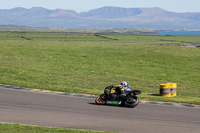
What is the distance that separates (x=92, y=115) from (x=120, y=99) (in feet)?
11.9

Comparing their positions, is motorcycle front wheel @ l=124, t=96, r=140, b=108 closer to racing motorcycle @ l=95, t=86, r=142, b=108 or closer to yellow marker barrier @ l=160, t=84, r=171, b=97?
racing motorcycle @ l=95, t=86, r=142, b=108

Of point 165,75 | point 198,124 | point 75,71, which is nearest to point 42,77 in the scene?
point 75,71

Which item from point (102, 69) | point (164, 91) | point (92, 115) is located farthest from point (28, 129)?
point (102, 69)

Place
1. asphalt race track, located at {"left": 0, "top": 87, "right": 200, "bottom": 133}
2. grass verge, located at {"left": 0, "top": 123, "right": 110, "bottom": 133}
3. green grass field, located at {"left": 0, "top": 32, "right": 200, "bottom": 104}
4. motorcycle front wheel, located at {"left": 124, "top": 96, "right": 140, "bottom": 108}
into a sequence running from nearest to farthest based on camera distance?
grass verge, located at {"left": 0, "top": 123, "right": 110, "bottom": 133} < asphalt race track, located at {"left": 0, "top": 87, "right": 200, "bottom": 133} < motorcycle front wheel, located at {"left": 124, "top": 96, "right": 140, "bottom": 108} < green grass field, located at {"left": 0, "top": 32, "right": 200, "bottom": 104}

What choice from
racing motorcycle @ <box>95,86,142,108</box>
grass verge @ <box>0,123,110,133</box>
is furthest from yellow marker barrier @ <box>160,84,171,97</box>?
grass verge @ <box>0,123,110,133</box>

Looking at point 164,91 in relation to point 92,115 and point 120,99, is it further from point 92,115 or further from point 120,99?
point 92,115

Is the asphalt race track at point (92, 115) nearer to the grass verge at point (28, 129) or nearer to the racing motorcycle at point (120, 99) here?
the racing motorcycle at point (120, 99)

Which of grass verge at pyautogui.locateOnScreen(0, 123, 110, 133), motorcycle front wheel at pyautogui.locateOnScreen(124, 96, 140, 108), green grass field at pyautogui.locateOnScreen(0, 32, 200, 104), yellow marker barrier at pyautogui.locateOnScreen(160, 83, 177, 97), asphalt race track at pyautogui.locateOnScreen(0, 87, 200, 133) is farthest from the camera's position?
green grass field at pyautogui.locateOnScreen(0, 32, 200, 104)

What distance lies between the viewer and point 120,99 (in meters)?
22.3

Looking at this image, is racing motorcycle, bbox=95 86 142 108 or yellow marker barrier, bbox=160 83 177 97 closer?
racing motorcycle, bbox=95 86 142 108

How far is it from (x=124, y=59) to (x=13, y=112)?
3759 cm

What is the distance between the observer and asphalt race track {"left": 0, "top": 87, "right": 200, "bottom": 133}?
1677 centimetres

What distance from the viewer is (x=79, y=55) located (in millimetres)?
56906

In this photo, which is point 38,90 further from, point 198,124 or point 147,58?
point 147,58
